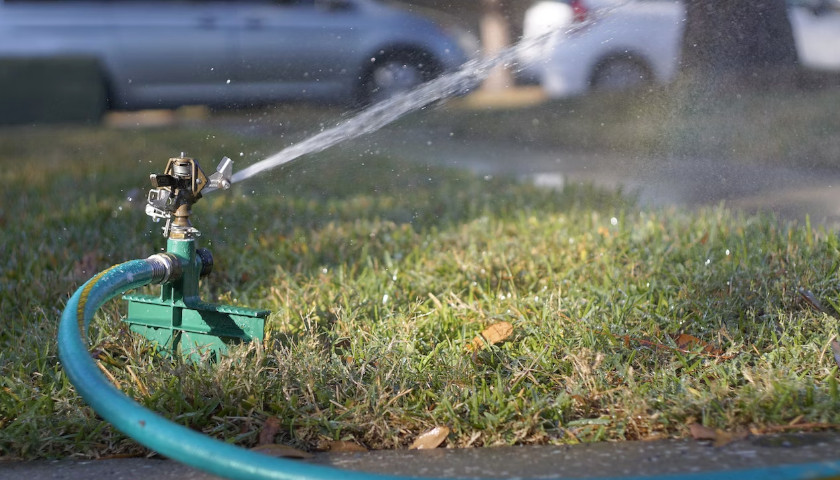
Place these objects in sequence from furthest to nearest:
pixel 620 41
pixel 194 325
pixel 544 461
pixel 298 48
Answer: pixel 298 48 < pixel 620 41 < pixel 194 325 < pixel 544 461

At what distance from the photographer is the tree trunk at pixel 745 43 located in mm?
3465

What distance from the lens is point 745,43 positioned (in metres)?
3.50

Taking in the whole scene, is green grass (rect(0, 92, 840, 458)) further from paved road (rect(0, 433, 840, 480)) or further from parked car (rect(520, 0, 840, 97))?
parked car (rect(520, 0, 840, 97))

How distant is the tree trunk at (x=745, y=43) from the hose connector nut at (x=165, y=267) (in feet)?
7.89

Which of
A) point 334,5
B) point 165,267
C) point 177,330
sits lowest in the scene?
point 177,330

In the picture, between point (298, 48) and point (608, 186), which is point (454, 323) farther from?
point (298, 48)

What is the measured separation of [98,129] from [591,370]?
6093 millimetres

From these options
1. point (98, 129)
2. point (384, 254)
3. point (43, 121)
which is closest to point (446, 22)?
point (384, 254)

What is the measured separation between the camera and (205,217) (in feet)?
12.2

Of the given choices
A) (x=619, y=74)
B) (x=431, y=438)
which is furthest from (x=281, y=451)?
(x=619, y=74)

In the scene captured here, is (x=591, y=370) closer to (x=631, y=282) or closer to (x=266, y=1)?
(x=631, y=282)

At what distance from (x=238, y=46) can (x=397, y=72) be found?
5.35 ft

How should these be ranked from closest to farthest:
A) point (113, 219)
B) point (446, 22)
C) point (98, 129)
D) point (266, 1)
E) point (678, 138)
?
point (678, 138)
point (113, 219)
point (446, 22)
point (266, 1)
point (98, 129)

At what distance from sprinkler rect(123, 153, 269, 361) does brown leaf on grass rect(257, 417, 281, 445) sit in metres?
0.25
